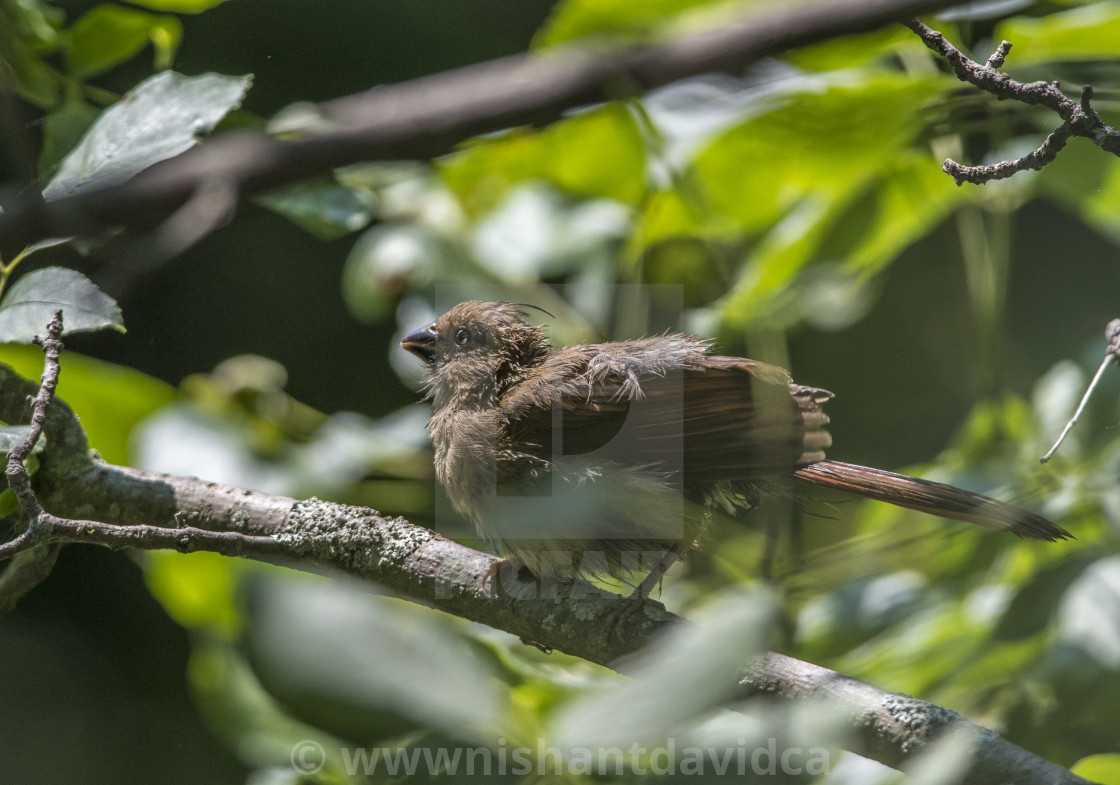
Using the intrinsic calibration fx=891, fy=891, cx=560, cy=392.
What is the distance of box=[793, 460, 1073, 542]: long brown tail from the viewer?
118 cm

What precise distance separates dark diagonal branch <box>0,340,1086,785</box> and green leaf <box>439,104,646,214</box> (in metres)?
1.19

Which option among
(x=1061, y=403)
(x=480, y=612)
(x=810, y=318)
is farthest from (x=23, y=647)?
(x=1061, y=403)

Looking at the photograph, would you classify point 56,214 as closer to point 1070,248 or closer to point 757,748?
point 757,748

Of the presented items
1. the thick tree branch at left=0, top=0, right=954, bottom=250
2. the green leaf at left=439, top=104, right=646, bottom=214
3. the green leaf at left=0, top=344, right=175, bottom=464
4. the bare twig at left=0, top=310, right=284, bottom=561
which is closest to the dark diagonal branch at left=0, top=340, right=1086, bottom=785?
the bare twig at left=0, top=310, right=284, bottom=561

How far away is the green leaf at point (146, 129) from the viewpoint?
1438 mm

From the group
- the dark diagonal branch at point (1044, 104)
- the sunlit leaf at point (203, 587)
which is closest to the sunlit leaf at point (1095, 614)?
the dark diagonal branch at point (1044, 104)

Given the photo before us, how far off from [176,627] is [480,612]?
1.82 metres

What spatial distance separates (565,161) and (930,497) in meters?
1.43

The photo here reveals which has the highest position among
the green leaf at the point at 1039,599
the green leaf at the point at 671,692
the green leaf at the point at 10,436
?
the green leaf at the point at 671,692

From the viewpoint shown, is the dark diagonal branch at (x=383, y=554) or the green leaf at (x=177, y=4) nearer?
the dark diagonal branch at (x=383, y=554)

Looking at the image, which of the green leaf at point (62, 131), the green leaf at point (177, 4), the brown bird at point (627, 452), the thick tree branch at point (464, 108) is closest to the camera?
the brown bird at point (627, 452)

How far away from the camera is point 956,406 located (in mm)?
2623

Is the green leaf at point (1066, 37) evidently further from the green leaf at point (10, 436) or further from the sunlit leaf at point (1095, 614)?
the green leaf at point (10, 436)

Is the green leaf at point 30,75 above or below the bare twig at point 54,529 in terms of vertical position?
above
